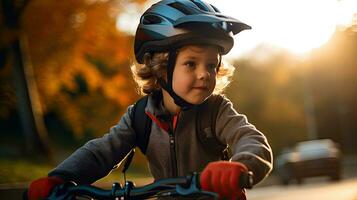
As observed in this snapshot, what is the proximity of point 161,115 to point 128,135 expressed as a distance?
0.67 ft

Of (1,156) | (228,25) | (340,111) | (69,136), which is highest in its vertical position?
(228,25)

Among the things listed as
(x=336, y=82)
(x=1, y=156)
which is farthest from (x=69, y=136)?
(x=336, y=82)

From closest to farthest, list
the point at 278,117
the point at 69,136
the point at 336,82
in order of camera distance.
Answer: the point at 69,136
the point at 278,117
the point at 336,82

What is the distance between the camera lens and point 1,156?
13141 mm

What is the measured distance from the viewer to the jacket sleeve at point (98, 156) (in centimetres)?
301

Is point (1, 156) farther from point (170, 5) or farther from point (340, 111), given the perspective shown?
point (340, 111)

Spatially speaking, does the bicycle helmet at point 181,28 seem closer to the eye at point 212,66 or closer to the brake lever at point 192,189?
the eye at point 212,66

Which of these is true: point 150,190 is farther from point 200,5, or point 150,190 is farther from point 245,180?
point 200,5

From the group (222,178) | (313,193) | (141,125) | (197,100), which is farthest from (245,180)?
(313,193)

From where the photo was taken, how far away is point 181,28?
3102 millimetres

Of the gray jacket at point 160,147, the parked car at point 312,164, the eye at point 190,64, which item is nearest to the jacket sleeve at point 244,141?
the gray jacket at point 160,147

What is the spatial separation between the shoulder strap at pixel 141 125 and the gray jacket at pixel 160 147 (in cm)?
3

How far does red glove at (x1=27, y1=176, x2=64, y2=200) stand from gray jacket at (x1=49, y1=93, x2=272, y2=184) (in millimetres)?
184

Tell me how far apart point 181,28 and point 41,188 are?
0.97 m
